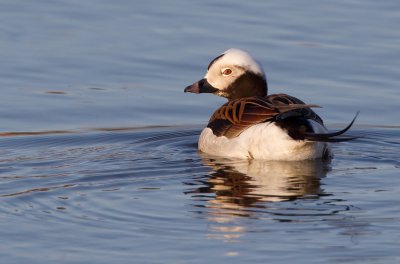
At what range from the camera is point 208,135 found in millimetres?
11453

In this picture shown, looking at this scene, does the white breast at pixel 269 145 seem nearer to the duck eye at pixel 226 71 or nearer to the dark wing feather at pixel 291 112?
the dark wing feather at pixel 291 112

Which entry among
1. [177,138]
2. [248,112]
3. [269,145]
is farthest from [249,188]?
[177,138]

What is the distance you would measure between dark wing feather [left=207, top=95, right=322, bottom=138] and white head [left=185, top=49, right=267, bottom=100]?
57cm

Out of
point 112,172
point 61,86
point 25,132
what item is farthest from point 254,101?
point 61,86

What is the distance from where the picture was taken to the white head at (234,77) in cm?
1198

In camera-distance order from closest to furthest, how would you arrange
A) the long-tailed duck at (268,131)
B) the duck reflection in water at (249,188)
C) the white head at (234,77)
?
the duck reflection in water at (249,188), the long-tailed duck at (268,131), the white head at (234,77)

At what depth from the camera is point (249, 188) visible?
9875 mm

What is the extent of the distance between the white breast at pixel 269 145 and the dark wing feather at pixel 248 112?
0.06 meters

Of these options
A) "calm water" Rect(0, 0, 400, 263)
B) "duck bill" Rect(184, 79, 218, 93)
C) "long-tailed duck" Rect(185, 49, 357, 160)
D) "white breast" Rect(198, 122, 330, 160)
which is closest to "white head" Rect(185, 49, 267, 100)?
"duck bill" Rect(184, 79, 218, 93)

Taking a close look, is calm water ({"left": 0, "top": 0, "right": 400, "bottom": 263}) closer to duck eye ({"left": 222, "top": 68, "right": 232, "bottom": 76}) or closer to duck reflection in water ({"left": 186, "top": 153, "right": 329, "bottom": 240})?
duck reflection in water ({"left": 186, "top": 153, "right": 329, "bottom": 240})

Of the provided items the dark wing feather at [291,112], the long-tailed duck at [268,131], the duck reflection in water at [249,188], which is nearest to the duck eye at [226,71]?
the long-tailed duck at [268,131]

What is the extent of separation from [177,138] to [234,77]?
0.81 meters

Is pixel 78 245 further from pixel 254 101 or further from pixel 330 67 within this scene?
pixel 330 67

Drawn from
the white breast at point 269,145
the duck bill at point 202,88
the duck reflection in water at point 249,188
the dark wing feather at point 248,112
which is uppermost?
the duck bill at point 202,88
